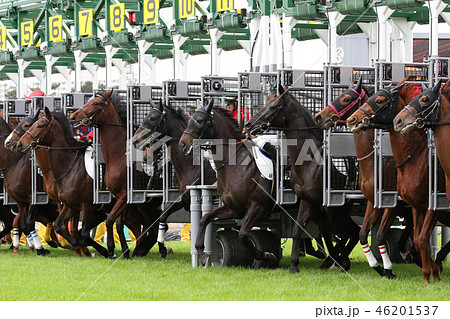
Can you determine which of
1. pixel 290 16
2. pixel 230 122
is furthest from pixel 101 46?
pixel 230 122

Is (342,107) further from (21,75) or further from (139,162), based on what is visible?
(21,75)

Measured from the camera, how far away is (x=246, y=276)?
9.84 m

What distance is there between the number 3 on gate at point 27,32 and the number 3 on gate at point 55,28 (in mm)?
1251

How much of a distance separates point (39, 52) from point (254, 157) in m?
15.7

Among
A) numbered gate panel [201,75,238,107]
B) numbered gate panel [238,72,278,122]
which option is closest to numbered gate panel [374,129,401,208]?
numbered gate panel [238,72,278,122]

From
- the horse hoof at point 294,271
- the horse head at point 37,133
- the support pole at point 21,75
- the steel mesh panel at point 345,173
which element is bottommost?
the horse hoof at point 294,271

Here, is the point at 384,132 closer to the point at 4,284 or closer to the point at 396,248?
the point at 396,248

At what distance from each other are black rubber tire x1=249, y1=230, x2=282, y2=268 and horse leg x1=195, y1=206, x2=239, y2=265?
1.18ft

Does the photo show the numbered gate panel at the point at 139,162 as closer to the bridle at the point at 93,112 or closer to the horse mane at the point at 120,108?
the horse mane at the point at 120,108

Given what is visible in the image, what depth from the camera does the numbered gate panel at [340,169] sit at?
9984mm

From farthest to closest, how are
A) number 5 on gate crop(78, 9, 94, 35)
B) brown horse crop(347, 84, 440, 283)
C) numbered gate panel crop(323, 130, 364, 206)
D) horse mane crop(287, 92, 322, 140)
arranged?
number 5 on gate crop(78, 9, 94, 35) → horse mane crop(287, 92, 322, 140) → numbered gate panel crop(323, 130, 364, 206) → brown horse crop(347, 84, 440, 283)

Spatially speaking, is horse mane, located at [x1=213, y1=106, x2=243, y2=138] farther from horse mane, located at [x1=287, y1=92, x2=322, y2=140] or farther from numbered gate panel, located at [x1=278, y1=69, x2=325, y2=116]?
horse mane, located at [x1=287, y1=92, x2=322, y2=140]

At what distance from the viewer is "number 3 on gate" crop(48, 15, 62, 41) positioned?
2369cm

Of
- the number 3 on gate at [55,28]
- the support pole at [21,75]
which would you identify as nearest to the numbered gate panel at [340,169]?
the number 3 on gate at [55,28]
